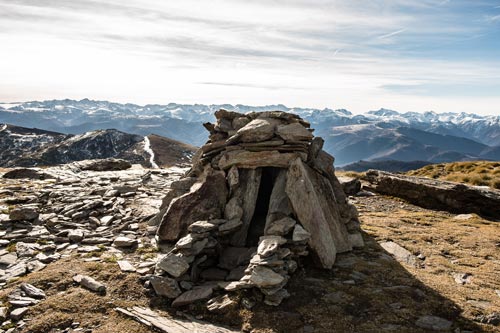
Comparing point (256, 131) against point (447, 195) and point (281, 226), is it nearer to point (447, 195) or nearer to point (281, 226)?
point (281, 226)

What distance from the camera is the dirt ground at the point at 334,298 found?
40.9 ft

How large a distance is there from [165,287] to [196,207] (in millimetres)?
5462

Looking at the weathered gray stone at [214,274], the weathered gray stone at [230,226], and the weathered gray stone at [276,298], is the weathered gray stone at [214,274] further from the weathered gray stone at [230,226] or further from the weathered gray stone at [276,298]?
the weathered gray stone at [276,298]

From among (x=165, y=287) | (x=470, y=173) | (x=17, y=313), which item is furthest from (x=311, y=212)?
(x=470, y=173)

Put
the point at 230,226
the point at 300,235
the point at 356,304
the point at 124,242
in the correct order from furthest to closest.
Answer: the point at 124,242 < the point at 230,226 < the point at 300,235 < the point at 356,304

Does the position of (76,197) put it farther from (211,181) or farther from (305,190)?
(305,190)

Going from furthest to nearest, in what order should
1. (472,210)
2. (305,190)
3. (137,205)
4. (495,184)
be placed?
1. (495,184)
2. (472,210)
3. (137,205)
4. (305,190)

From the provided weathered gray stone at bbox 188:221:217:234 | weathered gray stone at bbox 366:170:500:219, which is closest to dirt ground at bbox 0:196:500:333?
weathered gray stone at bbox 188:221:217:234

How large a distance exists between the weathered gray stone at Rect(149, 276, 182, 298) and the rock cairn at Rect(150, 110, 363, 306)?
41 mm

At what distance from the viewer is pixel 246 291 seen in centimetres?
1386

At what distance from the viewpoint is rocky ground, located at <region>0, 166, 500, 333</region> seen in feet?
41.5

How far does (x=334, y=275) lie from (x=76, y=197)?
1983 cm

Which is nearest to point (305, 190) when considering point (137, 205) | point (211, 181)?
point (211, 181)

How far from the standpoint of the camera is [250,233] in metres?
Result: 18.8
